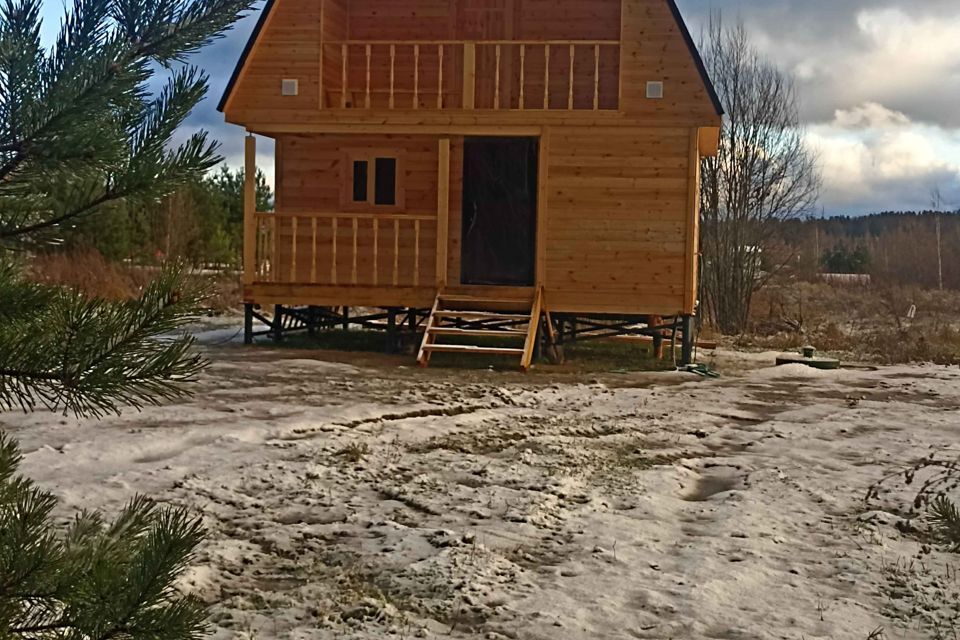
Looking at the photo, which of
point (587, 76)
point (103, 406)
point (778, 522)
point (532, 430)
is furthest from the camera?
point (587, 76)

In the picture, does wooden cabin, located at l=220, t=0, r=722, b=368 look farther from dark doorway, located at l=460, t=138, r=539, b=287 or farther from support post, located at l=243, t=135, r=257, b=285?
dark doorway, located at l=460, t=138, r=539, b=287

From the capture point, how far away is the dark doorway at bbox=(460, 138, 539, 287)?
15188 mm

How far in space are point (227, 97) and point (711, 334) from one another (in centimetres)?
1184

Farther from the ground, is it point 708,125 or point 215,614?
point 708,125

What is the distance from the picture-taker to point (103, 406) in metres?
1.74

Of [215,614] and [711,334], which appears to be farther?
[711,334]

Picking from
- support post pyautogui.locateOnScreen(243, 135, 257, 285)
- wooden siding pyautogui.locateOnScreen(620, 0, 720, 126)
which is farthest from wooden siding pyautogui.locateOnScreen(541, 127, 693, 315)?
support post pyautogui.locateOnScreen(243, 135, 257, 285)

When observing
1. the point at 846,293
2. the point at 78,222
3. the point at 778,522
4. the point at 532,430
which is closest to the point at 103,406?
the point at 78,222

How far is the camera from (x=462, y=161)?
13.6 meters

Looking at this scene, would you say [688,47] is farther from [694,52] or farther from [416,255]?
[416,255]

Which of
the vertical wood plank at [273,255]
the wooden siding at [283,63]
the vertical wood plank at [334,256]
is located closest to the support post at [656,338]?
the vertical wood plank at [334,256]

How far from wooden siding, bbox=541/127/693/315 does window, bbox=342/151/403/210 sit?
265 cm

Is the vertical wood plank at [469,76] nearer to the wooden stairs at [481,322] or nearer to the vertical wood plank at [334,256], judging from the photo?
the vertical wood plank at [334,256]

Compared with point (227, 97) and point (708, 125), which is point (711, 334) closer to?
point (708, 125)
